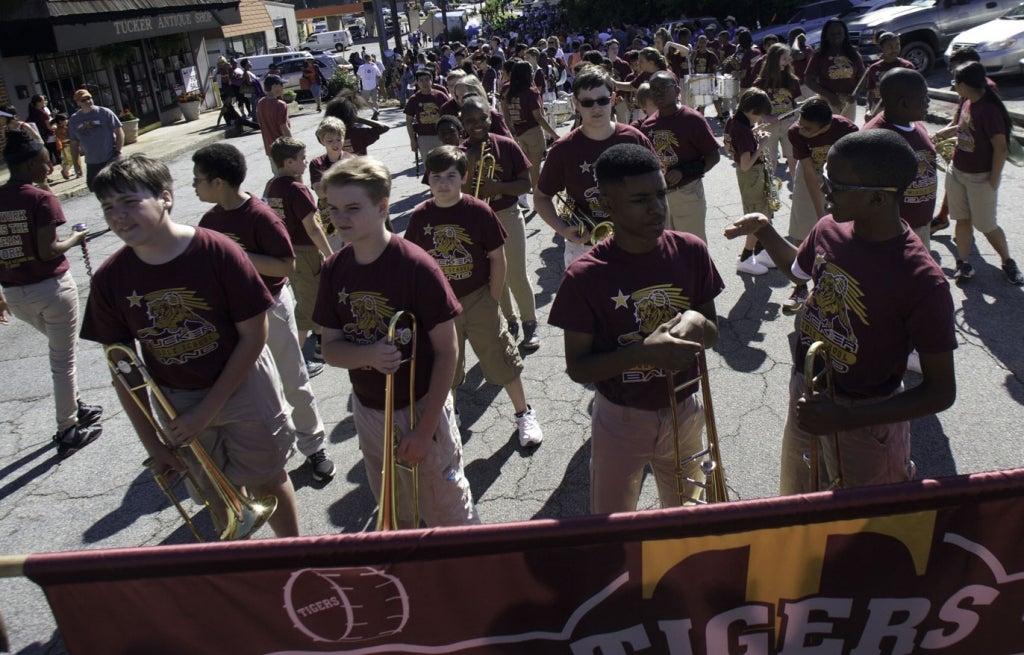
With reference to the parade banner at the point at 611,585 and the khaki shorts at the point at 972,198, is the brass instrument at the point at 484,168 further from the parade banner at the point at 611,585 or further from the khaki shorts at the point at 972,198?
the parade banner at the point at 611,585

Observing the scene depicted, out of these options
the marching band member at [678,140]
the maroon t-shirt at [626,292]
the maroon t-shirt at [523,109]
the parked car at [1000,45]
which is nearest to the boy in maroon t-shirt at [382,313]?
the maroon t-shirt at [626,292]

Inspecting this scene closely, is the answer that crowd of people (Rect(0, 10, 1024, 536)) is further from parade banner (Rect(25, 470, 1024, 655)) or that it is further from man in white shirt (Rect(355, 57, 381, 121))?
man in white shirt (Rect(355, 57, 381, 121))

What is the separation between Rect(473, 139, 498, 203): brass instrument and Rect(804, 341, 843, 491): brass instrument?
10.7 ft

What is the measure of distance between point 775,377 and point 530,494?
6.79 feet

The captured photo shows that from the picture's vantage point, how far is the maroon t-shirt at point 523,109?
9.94 meters

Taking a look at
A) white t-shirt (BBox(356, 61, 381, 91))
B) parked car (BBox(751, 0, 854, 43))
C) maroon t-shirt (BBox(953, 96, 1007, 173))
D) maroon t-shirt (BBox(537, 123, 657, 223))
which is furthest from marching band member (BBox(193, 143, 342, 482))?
parked car (BBox(751, 0, 854, 43))

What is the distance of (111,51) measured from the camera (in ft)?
72.0

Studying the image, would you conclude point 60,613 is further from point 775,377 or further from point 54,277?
point 775,377

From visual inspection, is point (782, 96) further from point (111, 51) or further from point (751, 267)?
point (111, 51)

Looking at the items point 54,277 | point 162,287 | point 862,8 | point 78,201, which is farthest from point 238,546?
point 862,8

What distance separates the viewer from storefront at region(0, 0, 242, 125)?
57.6 ft

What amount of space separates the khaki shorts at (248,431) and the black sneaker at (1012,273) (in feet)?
18.9

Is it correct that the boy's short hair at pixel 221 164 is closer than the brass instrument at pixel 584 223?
Yes

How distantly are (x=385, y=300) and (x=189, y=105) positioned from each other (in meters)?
24.4
